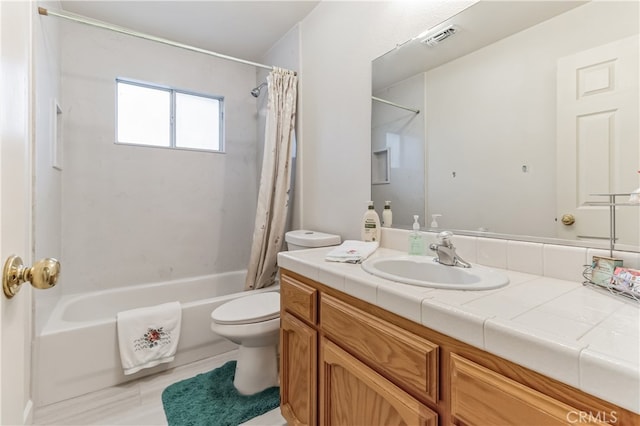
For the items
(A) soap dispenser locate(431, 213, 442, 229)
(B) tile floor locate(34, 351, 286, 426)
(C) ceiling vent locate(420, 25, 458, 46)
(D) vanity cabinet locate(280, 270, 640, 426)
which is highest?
(C) ceiling vent locate(420, 25, 458, 46)

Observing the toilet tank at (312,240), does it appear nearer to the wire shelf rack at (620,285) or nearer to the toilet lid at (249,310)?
the toilet lid at (249,310)

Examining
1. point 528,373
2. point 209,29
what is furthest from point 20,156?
point 209,29

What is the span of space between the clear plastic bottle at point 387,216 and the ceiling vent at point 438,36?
0.81m

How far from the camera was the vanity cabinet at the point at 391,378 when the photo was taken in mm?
510

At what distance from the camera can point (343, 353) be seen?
3.17 ft

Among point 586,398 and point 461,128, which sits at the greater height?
point 461,128

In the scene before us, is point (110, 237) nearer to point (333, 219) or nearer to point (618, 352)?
point (333, 219)

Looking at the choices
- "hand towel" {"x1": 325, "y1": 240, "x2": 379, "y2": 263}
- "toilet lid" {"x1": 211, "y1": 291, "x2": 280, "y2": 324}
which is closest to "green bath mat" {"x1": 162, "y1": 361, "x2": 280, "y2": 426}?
"toilet lid" {"x1": 211, "y1": 291, "x2": 280, "y2": 324}

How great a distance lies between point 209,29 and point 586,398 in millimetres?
2923

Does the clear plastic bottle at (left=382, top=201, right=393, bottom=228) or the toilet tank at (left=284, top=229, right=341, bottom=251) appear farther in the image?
the toilet tank at (left=284, top=229, right=341, bottom=251)

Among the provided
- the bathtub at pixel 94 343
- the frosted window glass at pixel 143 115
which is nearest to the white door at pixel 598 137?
the bathtub at pixel 94 343

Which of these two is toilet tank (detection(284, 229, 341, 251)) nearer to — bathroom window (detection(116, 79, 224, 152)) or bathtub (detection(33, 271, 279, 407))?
bathtub (detection(33, 271, 279, 407))

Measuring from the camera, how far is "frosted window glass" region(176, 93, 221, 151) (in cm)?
272

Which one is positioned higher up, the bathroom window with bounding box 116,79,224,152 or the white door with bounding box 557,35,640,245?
the bathroom window with bounding box 116,79,224,152
